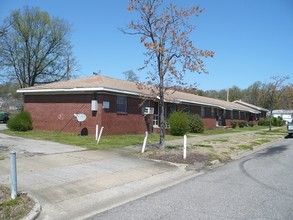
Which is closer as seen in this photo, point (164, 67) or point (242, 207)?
point (242, 207)

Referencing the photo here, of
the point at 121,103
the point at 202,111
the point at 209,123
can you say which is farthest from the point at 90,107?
the point at 209,123

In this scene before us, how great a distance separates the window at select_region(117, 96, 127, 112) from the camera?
22781 mm

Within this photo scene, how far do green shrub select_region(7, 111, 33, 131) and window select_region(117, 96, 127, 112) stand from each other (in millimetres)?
6158

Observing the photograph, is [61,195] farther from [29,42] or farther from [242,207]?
[29,42]

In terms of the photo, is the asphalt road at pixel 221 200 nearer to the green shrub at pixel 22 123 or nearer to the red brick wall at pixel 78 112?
the red brick wall at pixel 78 112

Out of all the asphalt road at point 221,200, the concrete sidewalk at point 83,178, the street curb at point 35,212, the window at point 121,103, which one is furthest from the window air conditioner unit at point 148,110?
the street curb at point 35,212

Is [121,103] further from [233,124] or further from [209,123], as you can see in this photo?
[233,124]

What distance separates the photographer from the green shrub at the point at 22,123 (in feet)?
77.4

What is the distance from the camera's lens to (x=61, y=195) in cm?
786

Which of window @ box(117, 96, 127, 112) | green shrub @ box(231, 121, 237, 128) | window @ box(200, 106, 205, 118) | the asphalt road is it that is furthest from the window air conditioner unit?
green shrub @ box(231, 121, 237, 128)

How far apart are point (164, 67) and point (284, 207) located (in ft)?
29.2

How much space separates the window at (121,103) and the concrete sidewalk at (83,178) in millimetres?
8407

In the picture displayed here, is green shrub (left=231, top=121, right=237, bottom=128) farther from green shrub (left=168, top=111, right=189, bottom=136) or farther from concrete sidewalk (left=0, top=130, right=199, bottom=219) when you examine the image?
concrete sidewalk (left=0, top=130, right=199, bottom=219)

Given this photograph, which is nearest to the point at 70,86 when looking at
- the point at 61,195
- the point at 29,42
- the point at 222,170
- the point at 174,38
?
the point at 174,38
